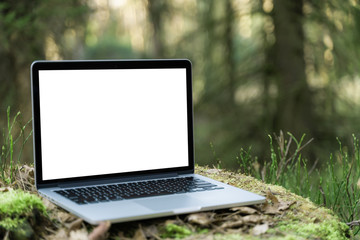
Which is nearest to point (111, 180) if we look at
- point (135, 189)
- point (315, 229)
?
point (135, 189)

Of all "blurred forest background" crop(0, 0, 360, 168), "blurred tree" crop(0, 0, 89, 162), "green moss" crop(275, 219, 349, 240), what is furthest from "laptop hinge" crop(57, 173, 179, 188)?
"blurred tree" crop(0, 0, 89, 162)

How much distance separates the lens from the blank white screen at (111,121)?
1.82 meters

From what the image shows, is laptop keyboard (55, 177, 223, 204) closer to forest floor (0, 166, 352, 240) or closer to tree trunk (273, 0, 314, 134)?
forest floor (0, 166, 352, 240)

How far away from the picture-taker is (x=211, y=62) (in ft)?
19.2

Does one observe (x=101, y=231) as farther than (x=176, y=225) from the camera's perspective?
No

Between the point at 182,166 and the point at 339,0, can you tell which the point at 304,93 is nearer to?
the point at 339,0

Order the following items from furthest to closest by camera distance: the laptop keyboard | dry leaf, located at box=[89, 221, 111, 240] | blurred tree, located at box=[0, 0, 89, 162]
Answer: blurred tree, located at box=[0, 0, 89, 162]
the laptop keyboard
dry leaf, located at box=[89, 221, 111, 240]

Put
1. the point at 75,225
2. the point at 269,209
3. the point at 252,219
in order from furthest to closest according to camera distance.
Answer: the point at 269,209
the point at 252,219
the point at 75,225

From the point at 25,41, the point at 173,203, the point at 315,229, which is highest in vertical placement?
the point at 25,41

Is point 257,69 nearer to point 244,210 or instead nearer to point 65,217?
point 244,210

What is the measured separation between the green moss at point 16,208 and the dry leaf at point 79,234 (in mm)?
168

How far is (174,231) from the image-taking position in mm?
1482

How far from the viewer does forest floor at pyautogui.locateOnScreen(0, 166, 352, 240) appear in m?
1.45

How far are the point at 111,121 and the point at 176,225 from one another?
0.62 metres
